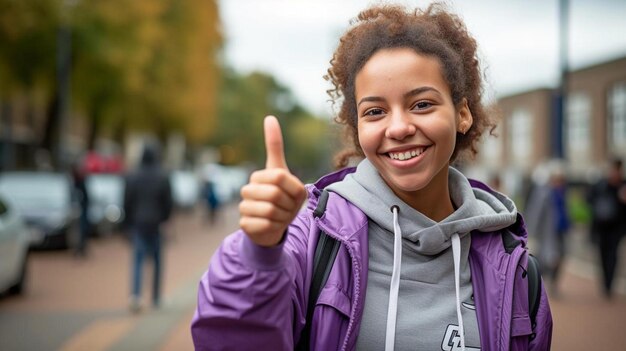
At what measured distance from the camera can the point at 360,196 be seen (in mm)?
1988

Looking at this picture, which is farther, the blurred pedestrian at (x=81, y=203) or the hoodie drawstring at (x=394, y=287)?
the blurred pedestrian at (x=81, y=203)

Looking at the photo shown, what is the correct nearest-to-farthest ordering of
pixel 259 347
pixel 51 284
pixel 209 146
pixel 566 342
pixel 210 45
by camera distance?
pixel 259 347 < pixel 566 342 < pixel 51 284 < pixel 210 45 < pixel 209 146

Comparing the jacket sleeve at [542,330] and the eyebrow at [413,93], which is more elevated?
the eyebrow at [413,93]

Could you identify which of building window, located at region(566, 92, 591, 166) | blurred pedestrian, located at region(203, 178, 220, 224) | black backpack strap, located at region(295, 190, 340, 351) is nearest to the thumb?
black backpack strap, located at region(295, 190, 340, 351)

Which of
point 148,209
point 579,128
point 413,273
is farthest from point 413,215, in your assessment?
point 579,128

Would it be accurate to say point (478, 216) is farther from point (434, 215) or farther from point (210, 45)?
point (210, 45)

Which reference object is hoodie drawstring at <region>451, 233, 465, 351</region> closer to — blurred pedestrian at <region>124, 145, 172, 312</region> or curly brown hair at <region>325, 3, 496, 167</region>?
curly brown hair at <region>325, 3, 496, 167</region>

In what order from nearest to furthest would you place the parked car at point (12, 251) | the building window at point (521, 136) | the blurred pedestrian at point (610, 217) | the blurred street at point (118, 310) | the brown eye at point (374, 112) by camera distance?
the brown eye at point (374, 112) < the blurred street at point (118, 310) < the parked car at point (12, 251) < the blurred pedestrian at point (610, 217) < the building window at point (521, 136)

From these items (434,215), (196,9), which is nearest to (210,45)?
(196,9)

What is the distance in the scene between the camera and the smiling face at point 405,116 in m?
1.86

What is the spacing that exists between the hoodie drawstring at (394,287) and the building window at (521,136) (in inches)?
1941

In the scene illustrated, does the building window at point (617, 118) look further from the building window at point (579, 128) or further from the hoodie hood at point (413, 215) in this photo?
the hoodie hood at point (413, 215)

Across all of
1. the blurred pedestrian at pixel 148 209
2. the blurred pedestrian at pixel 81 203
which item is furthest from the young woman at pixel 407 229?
the blurred pedestrian at pixel 81 203

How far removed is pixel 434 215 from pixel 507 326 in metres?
0.37
